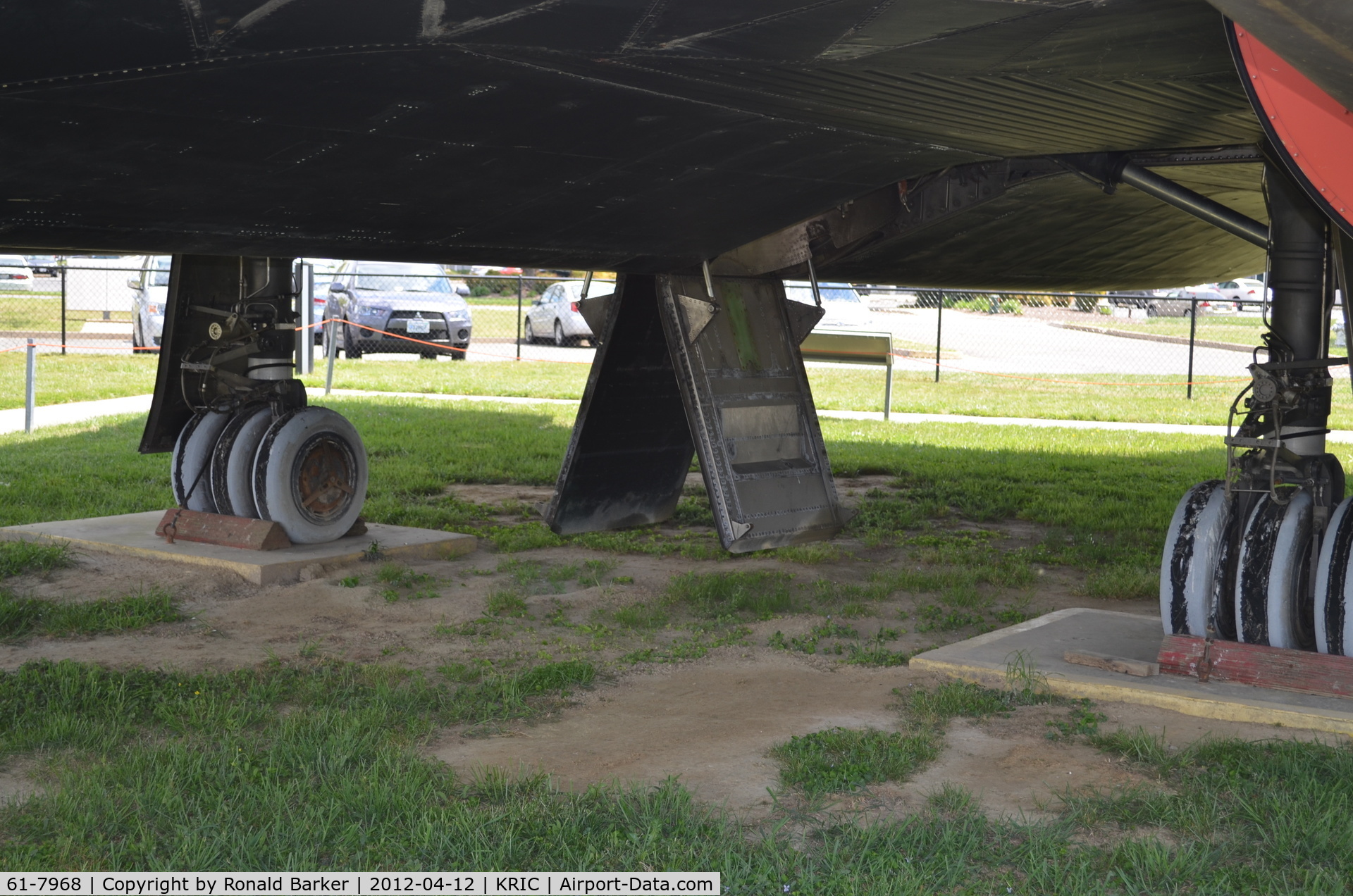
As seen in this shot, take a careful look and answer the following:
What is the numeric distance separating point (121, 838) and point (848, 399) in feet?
52.2

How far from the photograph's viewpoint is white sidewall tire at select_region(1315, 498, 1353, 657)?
15.4ft

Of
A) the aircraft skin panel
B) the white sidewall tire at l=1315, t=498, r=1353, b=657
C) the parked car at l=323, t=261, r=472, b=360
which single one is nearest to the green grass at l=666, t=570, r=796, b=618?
the aircraft skin panel

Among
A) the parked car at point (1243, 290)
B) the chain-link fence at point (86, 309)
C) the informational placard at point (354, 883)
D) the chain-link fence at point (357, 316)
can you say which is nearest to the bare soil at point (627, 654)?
the informational placard at point (354, 883)

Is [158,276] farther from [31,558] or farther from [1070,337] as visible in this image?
[1070,337]

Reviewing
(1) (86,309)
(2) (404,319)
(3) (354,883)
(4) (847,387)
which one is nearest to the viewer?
(3) (354,883)

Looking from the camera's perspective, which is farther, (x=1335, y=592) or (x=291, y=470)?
(x=291, y=470)

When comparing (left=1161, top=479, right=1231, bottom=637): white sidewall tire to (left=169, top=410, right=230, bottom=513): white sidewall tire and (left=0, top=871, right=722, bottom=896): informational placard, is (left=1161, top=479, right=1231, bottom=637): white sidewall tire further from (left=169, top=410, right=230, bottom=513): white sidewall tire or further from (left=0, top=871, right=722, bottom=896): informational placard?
(left=169, top=410, right=230, bottom=513): white sidewall tire

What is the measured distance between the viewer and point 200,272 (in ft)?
25.9

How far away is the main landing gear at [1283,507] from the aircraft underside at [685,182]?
0.01m

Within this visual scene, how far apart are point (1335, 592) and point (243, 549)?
18.1ft

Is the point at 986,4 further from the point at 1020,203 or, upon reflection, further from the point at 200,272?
the point at 200,272

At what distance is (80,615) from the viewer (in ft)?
19.0

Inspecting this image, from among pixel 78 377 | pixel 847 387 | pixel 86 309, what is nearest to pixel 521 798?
pixel 78 377

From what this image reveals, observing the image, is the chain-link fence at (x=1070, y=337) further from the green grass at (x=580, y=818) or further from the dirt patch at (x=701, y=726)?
the green grass at (x=580, y=818)
